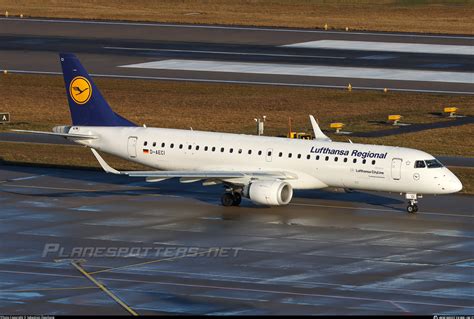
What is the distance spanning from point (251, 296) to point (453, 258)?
11067mm

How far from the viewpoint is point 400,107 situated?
320 feet

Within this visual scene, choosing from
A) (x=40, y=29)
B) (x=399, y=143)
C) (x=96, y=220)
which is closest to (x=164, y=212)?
(x=96, y=220)

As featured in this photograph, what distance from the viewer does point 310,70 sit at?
113875 mm

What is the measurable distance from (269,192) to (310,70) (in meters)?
54.7

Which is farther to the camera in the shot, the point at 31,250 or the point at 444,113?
the point at 444,113

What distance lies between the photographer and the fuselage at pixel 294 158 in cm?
6075

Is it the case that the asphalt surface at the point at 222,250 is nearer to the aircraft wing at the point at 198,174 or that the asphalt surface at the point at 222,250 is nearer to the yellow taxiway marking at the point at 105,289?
the yellow taxiway marking at the point at 105,289

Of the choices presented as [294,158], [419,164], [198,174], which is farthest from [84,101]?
[419,164]

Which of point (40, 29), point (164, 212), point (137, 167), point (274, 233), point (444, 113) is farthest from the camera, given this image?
point (40, 29)

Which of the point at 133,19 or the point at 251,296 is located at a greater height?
the point at 133,19

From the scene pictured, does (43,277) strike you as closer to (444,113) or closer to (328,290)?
(328,290)

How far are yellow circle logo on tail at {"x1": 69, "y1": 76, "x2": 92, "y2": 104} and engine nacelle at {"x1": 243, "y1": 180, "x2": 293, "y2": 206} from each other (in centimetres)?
1234

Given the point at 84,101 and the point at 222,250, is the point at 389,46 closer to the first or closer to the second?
the point at 84,101

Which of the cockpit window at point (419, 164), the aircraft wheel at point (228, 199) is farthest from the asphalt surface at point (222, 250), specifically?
the cockpit window at point (419, 164)
